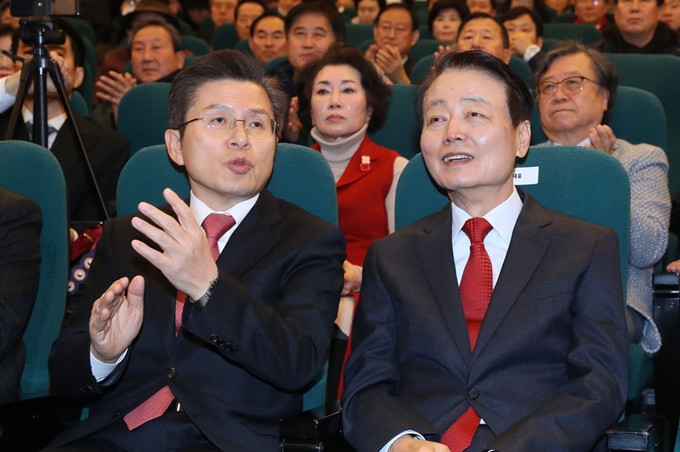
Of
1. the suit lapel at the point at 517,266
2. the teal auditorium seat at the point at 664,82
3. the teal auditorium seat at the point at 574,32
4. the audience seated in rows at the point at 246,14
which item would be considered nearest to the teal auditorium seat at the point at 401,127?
the teal auditorium seat at the point at 664,82

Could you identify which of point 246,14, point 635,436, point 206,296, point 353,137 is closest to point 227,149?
point 206,296

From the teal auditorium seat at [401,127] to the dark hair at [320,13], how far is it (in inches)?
48.4

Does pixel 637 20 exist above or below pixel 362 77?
above

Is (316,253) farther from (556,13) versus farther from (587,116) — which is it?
(556,13)

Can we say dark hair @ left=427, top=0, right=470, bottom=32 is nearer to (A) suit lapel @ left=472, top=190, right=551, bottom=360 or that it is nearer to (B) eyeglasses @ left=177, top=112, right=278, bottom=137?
(B) eyeglasses @ left=177, top=112, right=278, bottom=137

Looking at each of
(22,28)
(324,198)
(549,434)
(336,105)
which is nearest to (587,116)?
(336,105)

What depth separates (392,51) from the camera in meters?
4.50

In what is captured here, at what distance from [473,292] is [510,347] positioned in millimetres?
160

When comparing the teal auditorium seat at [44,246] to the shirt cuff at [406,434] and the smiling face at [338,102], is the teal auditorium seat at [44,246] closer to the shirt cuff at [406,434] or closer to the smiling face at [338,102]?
the shirt cuff at [406,434]

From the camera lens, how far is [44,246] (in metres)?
2.40

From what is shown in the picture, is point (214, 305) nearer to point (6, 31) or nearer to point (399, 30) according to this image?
point (6, 31)

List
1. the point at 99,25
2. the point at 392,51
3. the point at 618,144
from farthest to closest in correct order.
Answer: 1. the point at 99,25
2. the point at 392,51
3. the point at 618,144

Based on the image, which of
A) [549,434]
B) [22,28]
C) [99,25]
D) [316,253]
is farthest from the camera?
[99,25]

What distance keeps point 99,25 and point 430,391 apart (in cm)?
701
